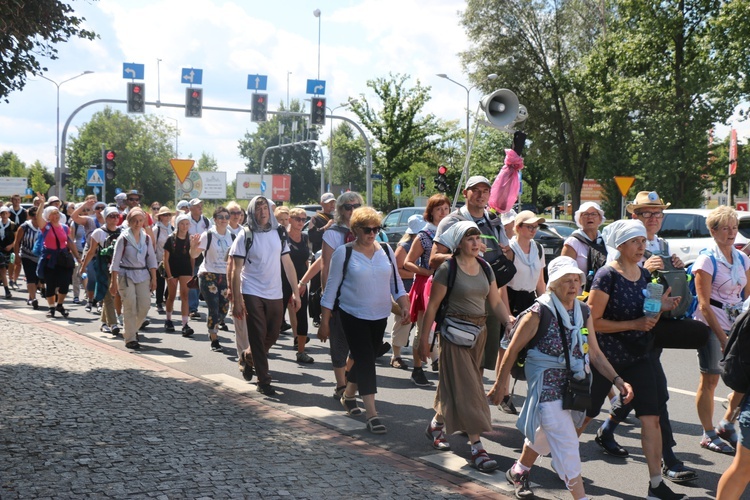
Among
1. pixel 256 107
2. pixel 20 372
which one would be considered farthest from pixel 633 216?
pixel 256 107

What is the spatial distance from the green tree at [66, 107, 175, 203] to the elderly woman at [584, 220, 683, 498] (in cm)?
9322

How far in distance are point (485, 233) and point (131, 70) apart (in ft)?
74.2

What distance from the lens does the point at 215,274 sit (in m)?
11.0

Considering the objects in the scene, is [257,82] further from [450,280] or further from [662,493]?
[662,493]

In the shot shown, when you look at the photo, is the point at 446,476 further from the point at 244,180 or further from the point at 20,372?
the point at 244,180

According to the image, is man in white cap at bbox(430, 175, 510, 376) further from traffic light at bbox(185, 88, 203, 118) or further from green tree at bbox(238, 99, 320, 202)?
green tree at bbox(238, 99, 320, 202)

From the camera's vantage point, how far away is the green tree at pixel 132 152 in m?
95.6

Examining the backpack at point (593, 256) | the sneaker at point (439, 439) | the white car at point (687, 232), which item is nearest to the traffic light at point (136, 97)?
the white car at point (687, 232)

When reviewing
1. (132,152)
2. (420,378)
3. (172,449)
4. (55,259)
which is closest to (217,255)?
(420,378)

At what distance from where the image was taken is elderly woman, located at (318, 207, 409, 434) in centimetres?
679

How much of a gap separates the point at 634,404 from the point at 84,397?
4.88 meters

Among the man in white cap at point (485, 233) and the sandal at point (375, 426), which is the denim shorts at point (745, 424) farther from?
the sandal at point (375, 426)

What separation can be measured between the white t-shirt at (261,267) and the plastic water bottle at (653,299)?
4049 mm

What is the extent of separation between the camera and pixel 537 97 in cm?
4241
